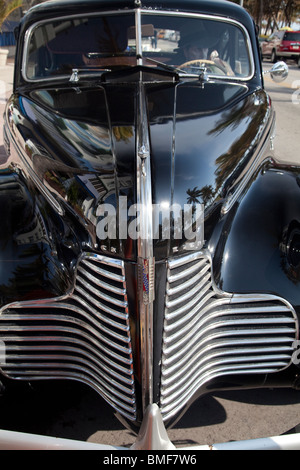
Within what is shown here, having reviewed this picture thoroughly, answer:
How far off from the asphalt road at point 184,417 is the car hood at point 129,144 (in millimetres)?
938

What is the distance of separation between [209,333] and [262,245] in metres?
0.48

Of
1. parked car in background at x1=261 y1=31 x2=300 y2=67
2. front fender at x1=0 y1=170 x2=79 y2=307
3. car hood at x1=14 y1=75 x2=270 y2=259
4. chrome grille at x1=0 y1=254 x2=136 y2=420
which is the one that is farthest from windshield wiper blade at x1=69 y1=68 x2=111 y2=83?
parked car in background at x1=261 y1=31 x2=300 y2=67

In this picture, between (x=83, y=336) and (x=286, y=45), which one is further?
(x=286, y=45)

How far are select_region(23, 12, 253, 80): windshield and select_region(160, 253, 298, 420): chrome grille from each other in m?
1.72

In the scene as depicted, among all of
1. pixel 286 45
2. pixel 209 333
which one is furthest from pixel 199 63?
pixel 286 45

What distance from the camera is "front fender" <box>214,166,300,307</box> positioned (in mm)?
1917

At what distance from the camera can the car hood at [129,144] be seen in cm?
174

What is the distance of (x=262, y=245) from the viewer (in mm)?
2031

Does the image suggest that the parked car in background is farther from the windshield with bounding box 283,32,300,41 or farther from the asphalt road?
the asphalt road

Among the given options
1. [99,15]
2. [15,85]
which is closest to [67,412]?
[15,85]

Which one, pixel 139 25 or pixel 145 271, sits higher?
pixel 139 25

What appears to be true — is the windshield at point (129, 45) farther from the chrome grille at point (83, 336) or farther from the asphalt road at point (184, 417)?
the asphalt road at point (184, 417)

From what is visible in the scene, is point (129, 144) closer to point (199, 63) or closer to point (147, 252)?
point (147, 252)

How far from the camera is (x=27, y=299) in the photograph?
185cm
